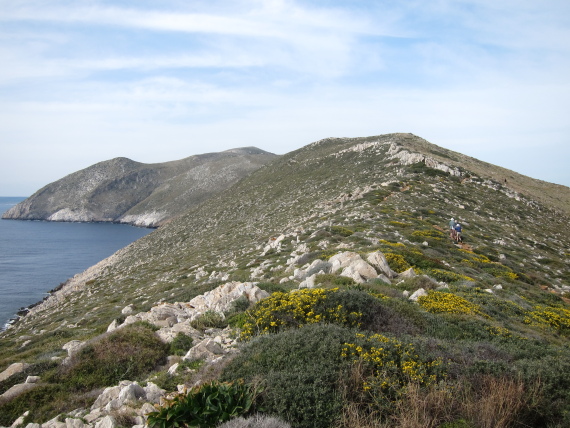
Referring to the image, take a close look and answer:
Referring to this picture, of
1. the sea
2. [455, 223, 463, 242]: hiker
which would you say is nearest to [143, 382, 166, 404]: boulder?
[455, 223, 463, 242]: hiker

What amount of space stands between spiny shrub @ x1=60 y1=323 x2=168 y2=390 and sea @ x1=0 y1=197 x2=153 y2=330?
37.3 m

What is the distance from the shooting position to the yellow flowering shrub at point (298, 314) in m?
9.38

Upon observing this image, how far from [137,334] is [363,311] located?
6372 millimetres

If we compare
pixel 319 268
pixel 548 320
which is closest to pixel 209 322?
pixel 319 268

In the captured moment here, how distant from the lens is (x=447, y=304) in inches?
450

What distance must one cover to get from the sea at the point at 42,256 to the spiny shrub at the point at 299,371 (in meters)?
42.6

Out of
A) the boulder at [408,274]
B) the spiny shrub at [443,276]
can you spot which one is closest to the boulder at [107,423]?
the boulder at [408,274]

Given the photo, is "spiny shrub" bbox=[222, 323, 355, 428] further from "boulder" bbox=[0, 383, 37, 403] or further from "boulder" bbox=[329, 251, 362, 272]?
"boulder" bbox=[329, 251, 362, 272]

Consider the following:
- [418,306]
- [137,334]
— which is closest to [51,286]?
[137,334]

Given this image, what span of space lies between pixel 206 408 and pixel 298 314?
411cm

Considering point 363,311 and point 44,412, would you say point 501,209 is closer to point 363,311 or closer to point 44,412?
point 363,311

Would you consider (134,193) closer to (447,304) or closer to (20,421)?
(20,421)

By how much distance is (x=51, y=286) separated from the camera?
189 feet

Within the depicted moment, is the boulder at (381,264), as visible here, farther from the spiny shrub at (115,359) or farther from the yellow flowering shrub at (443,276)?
the spiny shrub at (115,359)
